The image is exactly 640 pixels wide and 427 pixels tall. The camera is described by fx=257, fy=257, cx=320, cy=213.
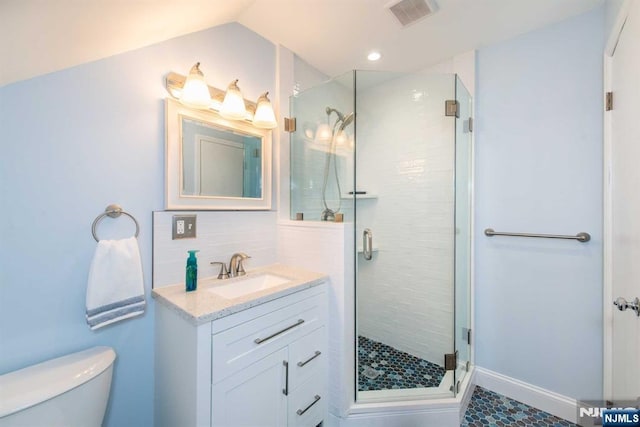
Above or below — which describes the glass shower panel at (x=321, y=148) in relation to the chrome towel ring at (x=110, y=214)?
above

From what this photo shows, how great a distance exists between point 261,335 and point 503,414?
1.65 m

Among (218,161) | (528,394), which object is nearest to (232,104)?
(218,161)

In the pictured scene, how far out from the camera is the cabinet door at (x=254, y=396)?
3.28 feet

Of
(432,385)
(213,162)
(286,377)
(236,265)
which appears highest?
(213,162)

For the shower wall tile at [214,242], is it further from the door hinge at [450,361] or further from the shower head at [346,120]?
the door hinge at [450,361]

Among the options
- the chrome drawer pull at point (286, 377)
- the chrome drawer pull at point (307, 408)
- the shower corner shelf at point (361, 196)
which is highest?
the shower corner shelf at point (361, 196)

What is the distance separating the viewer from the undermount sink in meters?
1.41

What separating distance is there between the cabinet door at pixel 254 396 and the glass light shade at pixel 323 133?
56.2 inches

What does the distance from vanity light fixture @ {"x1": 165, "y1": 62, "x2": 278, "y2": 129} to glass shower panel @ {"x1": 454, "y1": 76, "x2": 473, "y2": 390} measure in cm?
135

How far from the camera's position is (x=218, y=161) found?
1.53m

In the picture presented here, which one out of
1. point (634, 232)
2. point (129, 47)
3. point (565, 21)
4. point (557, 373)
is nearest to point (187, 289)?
point (129, 47)

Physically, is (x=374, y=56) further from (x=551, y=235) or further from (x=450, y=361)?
(x=450, y=361)

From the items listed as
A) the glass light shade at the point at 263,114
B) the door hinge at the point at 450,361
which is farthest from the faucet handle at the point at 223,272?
the door hinge at the point at 450,361

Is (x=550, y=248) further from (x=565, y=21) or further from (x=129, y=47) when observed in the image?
(x=129, y=47)
